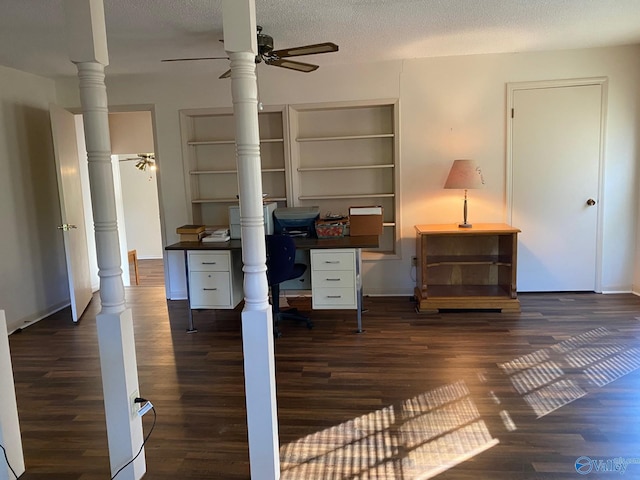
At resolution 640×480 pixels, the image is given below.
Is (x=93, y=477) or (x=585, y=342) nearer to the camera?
(x=93, y=477)

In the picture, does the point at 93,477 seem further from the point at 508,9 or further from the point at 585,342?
the point at 508,9

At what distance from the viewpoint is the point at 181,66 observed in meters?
4.37

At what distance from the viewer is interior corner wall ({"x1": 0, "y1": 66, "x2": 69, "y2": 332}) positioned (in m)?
4.05

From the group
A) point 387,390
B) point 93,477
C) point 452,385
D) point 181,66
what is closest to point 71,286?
point 181,66

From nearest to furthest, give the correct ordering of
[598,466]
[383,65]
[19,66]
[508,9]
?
[598,466] < [508,9] < [19,66] < [383,65]

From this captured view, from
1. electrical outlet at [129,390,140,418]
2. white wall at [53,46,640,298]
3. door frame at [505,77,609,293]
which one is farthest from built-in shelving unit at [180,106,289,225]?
electrical outlet at [129,390,140,418]

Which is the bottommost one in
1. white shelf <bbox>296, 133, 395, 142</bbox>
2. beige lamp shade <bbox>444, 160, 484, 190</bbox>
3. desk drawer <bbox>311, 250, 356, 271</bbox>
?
desk drawer <bbox>311, 250, 356, 271</bbox>

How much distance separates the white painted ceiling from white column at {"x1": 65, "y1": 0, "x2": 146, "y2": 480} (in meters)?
1.40

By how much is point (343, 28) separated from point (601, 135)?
2.81 meters

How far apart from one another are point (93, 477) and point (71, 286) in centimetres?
272

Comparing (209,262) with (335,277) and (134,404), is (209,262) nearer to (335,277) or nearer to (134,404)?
(335,277)

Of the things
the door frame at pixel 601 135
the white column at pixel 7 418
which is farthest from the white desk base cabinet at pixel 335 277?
the white column at pixel 7 418

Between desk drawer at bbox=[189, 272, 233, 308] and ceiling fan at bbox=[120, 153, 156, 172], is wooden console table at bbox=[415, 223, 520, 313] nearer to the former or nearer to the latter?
desk drawer at bbox=[189, 272, 233, 308]

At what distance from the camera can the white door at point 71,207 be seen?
4.18 metres
